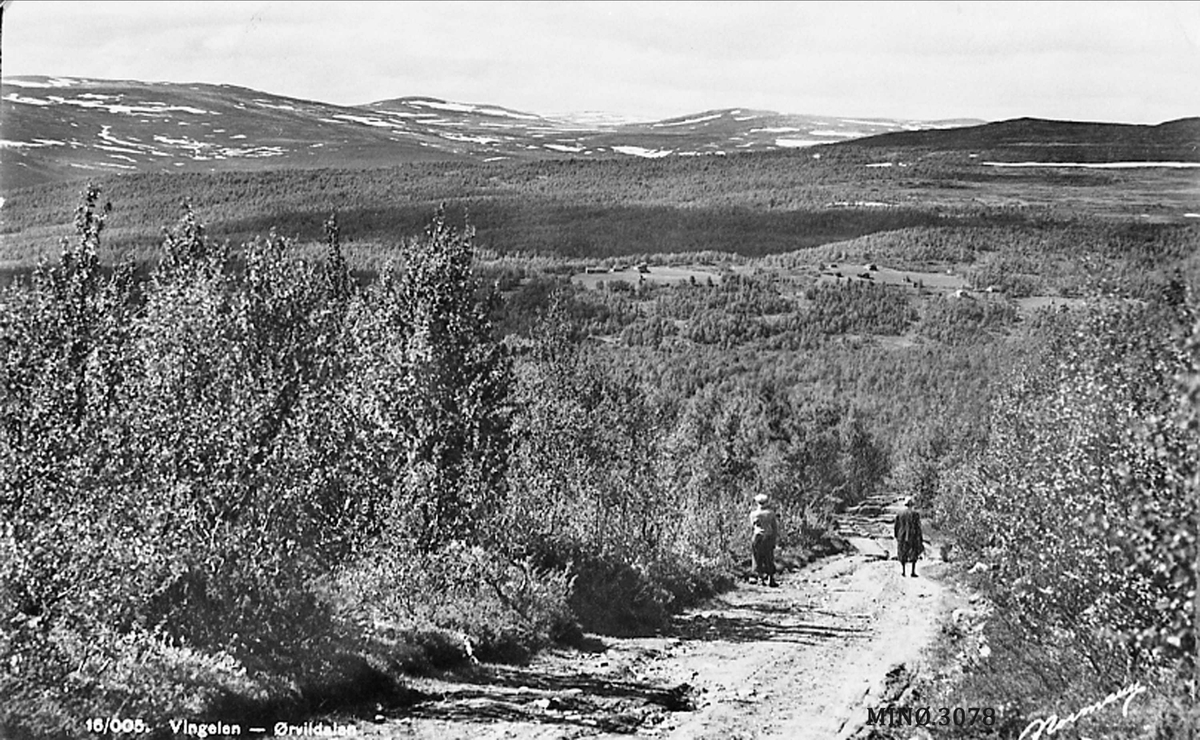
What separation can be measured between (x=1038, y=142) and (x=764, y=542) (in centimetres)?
6947

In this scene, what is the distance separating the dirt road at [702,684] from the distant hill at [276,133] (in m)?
18.0

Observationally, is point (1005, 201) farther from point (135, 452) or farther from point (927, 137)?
point (135, 452)

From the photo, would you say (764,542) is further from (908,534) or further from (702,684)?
(702,684)

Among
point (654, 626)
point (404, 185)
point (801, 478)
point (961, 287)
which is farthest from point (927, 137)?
point (654, 626)

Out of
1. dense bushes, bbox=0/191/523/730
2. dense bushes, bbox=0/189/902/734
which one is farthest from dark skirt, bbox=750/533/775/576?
dense bushes, bbox=0/191/523/730

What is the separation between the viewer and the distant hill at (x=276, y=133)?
47.8m

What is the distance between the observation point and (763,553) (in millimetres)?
21000

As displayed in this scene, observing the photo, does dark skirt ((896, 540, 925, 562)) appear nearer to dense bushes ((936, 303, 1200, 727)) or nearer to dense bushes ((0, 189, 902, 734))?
dense bushes ((0, 189, 902, 734))

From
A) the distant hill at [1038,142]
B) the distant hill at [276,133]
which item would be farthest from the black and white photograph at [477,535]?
the distant hill at [1038,142]

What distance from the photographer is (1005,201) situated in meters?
82.9

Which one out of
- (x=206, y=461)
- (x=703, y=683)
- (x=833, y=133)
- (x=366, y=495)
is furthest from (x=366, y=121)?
(x=703, y=683)

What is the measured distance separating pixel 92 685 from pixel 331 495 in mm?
3705
